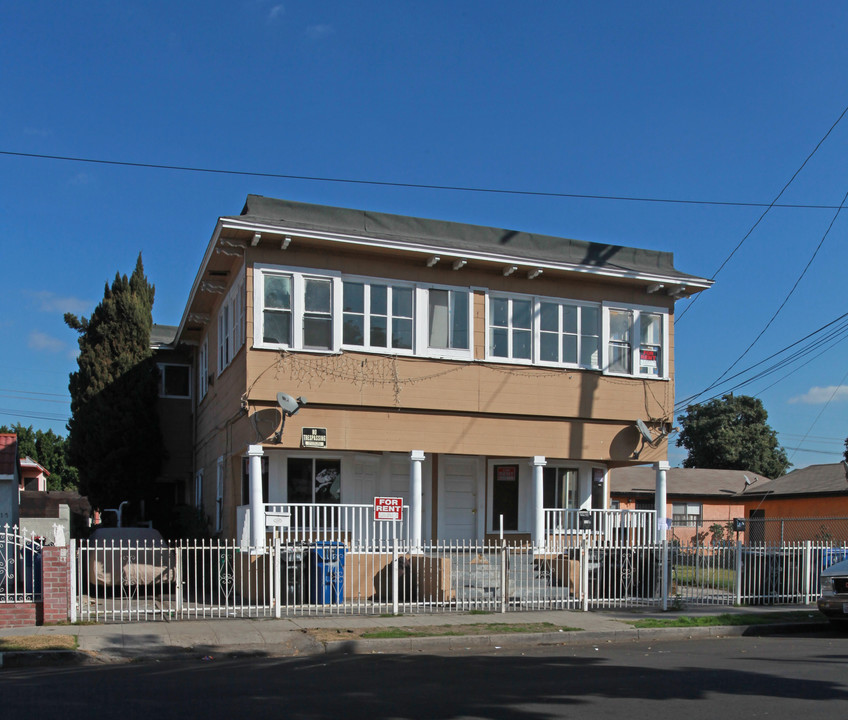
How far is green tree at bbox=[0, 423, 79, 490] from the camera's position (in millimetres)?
47781

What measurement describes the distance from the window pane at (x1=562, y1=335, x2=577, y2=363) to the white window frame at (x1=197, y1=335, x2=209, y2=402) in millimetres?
9195

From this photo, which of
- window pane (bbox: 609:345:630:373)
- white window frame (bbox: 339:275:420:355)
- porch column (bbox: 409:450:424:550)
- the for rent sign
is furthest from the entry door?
the for rent sign

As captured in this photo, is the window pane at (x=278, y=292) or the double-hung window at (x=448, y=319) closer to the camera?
the window pane at (x=278, y=292)

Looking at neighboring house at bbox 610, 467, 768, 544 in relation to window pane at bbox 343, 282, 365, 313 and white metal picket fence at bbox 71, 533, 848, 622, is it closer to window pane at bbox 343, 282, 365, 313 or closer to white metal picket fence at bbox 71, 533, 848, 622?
white metal picket fence at bbox 71, 533, 848, 622

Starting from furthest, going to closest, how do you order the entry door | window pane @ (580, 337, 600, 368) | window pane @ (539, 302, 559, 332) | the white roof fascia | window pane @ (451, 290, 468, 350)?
the entry door
window pane @ (580, 337, 600, 368)
window pane @ (539, 302, 559, 332)
window pane @ (451, 290, 468, 350)
the white roof fascia

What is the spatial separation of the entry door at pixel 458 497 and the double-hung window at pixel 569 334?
3.02 m

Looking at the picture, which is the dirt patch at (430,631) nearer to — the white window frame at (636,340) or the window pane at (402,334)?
the window pane at (402,334)

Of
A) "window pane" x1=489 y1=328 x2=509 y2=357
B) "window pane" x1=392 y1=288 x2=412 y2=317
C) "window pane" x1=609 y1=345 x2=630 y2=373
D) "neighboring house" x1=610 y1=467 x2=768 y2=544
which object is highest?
"window pane" x1=392 y1=288 x2=412 y2=317

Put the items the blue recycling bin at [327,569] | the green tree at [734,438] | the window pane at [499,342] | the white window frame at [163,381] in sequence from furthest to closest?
the green tree at [734,438]
the white window frame at [163,381]
the window pane at [499,342]
the blue recycling bin at [327,569]

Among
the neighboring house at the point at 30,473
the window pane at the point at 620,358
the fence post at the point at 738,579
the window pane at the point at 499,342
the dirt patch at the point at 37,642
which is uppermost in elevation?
the window pane at the point at 499,342

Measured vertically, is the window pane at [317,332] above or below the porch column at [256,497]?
above

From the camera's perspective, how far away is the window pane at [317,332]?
16.9 metres

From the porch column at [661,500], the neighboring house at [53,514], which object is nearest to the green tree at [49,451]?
the neighboring house at [53,514]

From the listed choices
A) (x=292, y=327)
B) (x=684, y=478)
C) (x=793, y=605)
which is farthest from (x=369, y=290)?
(x=684, y=478)
